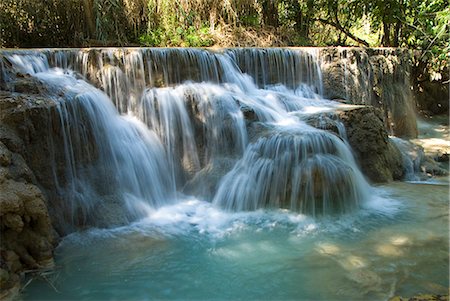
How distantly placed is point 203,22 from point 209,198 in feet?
22.0

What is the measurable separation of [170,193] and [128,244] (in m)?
1.46

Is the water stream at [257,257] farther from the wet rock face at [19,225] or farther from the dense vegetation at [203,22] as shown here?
the dense vegetation at [203,22]

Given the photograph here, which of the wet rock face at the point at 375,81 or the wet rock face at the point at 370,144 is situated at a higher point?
the wet rock face at the point at 375,81

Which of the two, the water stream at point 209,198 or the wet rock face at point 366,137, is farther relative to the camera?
the wet rock face at point 366,137

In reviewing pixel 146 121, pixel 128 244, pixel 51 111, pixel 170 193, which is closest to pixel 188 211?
pixel 170 193

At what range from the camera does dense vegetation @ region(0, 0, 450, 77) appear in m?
8.70

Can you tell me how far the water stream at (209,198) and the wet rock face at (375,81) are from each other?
1.67m

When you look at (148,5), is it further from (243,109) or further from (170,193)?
(170,193)

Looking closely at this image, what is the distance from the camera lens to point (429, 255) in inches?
152

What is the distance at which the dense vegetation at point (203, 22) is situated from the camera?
8695 millimetres

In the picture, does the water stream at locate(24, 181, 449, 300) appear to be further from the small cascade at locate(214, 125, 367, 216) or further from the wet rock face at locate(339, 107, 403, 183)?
the wet rock face at locate(339, 107, 403, 183)

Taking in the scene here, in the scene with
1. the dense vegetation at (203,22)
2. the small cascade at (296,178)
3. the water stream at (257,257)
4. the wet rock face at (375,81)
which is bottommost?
the water stream at (257,257)

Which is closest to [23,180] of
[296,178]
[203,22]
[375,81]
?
[296,178]

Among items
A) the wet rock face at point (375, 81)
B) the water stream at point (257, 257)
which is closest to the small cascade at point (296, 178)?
the water stream at point (257, 257)
